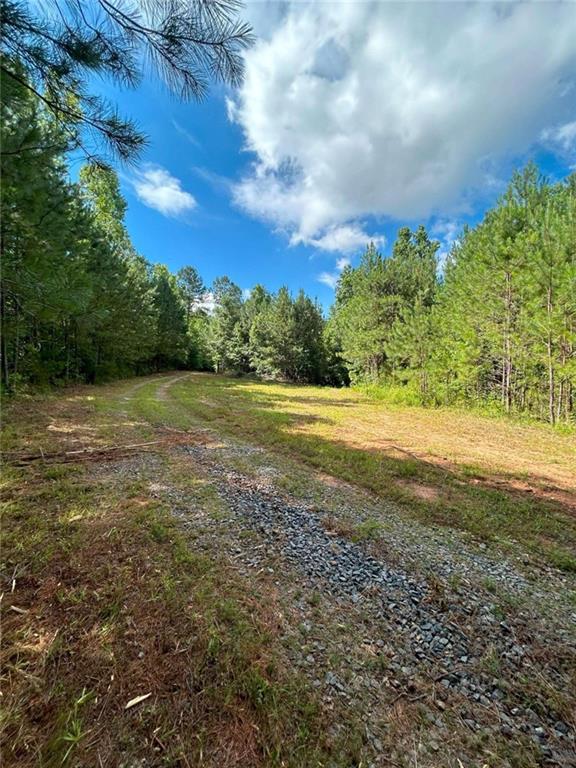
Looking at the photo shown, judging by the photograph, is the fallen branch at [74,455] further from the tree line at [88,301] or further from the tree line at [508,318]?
the tree line at [508,318]

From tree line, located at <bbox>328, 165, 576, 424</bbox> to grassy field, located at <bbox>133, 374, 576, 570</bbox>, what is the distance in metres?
2.04

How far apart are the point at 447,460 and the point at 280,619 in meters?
4.93

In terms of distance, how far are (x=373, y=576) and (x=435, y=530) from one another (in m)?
1.24

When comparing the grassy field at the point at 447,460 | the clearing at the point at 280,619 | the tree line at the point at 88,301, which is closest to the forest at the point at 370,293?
the tree line at the point at 88,301

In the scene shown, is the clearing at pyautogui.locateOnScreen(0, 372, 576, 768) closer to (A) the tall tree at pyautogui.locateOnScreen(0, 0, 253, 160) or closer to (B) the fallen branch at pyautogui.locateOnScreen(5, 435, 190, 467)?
(B) the fallen branch at pyautogui.locateOnScreen(5, 435, 190, 467)

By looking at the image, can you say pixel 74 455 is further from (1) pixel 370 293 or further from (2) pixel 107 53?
(1) pixel 370 293

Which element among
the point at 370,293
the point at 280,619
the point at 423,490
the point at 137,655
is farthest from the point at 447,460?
the point at 370,293

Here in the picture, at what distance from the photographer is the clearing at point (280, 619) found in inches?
56.5

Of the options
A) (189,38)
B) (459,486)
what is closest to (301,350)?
(459,486)

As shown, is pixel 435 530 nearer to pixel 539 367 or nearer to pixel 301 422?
pixel 301 422

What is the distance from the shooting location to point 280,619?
212 centimetres

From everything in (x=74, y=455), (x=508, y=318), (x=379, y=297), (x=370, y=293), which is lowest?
(x=74, y=455)

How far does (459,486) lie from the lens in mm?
4707

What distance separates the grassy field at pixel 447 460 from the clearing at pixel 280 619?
0.06 m
